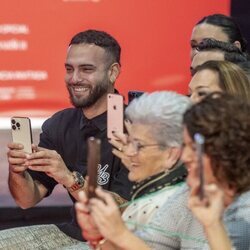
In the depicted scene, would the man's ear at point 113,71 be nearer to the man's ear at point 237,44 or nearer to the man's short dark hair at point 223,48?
the man's short dark hair at point 223,48

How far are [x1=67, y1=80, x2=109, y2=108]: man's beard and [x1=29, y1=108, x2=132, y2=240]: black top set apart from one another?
5cm

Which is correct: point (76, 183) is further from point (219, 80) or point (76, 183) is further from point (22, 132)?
point (219, 80)

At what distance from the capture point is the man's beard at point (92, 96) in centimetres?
276

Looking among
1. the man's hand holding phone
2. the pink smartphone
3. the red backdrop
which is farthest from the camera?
the red backdrop

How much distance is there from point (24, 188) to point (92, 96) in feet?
1.30

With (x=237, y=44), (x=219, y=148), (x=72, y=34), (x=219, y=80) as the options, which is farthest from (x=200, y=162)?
(x=72, y=34)

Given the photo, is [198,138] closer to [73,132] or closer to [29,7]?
[73,132]

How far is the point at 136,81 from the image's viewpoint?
152 inches

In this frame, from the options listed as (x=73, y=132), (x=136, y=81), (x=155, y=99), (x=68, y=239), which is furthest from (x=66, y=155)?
(x=136, y=81)

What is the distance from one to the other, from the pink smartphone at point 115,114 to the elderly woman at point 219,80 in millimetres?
220

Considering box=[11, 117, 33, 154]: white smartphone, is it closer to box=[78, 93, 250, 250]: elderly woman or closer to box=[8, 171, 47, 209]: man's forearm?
box=[8, 171, 47, 209]: man's forearm

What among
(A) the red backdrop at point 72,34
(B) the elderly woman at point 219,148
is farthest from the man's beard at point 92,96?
(B) the elderly woman at point 219,148

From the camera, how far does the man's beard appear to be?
109 inches

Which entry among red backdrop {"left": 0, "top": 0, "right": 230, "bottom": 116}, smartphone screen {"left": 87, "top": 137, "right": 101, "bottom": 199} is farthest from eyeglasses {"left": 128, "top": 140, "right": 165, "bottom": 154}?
red backdrop {"left": 0, "top": 0, "right": 230, "bottom": 116}
